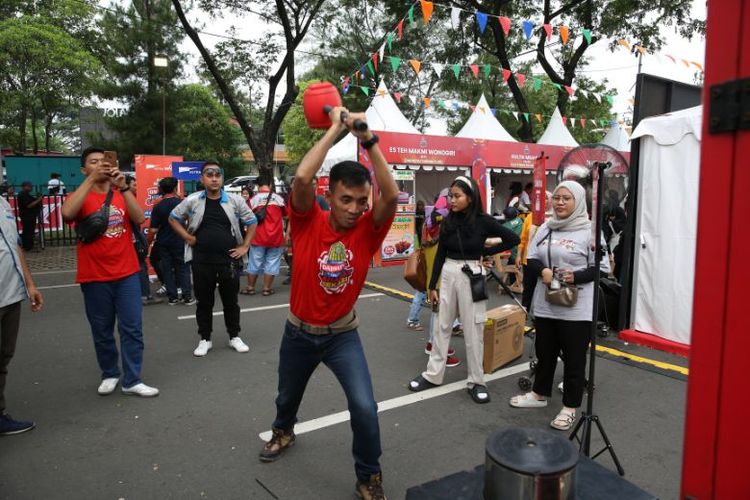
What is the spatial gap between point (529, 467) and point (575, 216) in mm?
2695

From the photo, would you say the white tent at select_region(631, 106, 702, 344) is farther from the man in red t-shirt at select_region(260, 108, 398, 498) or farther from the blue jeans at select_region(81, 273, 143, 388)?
the blue jeans at select_region(81, 273, 143, 388)

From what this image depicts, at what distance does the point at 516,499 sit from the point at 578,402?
2.61m

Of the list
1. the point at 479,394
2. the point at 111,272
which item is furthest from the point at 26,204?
the point at 479,394

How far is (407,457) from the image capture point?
342cm

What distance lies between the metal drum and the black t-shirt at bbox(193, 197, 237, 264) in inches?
165

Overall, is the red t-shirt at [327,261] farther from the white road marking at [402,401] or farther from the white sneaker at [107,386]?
the white sneaker at [107,386]

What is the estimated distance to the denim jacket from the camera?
17.6 feet

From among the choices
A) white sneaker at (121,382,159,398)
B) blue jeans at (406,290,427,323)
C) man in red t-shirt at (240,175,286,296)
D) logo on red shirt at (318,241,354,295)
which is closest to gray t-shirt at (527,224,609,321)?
logo on red shirt at (318,241,354,295)

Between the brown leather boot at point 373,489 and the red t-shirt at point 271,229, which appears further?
the red t-shirt at point 271,229

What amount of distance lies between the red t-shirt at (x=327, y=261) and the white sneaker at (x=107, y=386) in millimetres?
2470

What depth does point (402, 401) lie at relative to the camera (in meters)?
4.35

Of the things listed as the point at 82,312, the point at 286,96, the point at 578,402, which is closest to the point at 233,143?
the point at 286,96

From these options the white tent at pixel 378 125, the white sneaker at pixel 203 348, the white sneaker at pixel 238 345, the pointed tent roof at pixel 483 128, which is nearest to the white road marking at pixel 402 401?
the white sneaker at pixel 238 345

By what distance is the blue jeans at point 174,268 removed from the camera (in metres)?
7.88
